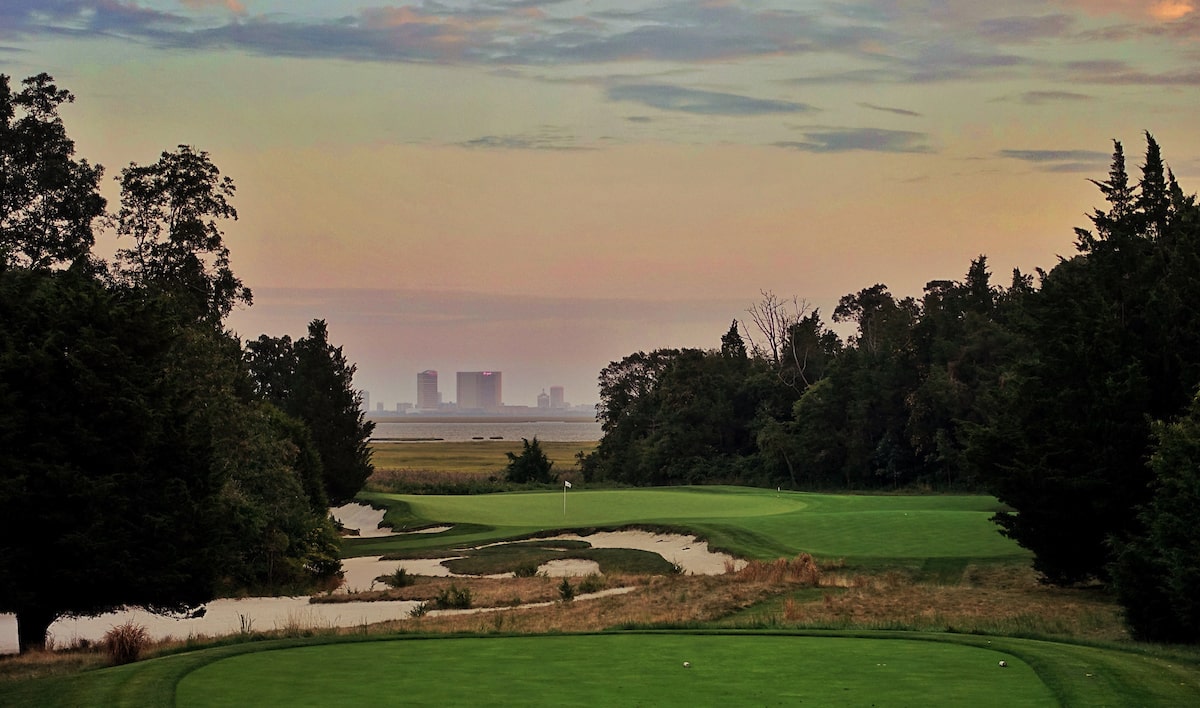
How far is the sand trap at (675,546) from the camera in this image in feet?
100

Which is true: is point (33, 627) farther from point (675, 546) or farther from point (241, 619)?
point (675, 546)

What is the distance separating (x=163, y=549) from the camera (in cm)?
1938

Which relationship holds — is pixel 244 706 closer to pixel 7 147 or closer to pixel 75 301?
pixel 75 301

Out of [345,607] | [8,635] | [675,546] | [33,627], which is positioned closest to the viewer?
[33,627]

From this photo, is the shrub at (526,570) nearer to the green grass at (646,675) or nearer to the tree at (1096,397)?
the tree at (1096,397)

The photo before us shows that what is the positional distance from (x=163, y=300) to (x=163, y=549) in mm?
4902

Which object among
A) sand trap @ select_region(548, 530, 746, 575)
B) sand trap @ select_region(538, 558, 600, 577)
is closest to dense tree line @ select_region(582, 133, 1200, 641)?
sand trap @ select_region(548, 530, 746, 575)

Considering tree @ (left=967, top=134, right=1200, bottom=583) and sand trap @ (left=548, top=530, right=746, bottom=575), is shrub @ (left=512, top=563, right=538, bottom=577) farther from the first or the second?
tree @ (left=967, top=134, right=1200, bottom=583)

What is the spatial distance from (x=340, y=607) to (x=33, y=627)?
8.33m

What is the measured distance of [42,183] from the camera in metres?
37.4

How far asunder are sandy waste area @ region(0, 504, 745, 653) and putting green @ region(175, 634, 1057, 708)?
6377 mm

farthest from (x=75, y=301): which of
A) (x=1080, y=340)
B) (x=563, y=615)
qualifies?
(x=1080, y=340)

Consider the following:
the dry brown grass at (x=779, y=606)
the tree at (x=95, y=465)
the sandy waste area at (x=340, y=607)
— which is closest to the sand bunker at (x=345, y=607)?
the sandy waste area at (x=340, y=607)

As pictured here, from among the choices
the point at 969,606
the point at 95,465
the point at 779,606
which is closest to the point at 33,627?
the point at 95,465
